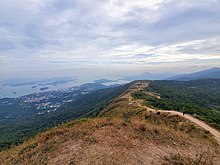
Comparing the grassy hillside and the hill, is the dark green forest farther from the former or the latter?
the grassy hillside

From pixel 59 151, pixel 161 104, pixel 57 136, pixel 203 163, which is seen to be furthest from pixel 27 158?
pixel 161 104

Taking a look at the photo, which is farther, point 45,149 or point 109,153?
point 45,149

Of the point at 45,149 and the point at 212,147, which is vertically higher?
the point at 45,149

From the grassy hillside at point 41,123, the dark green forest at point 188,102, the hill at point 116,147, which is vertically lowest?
the grassy hillside at point 41,123

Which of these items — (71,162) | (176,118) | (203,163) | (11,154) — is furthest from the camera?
(176,118)

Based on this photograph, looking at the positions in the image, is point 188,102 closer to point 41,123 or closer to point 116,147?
point 116,147

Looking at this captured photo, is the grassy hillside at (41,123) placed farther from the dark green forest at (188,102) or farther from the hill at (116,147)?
the hill at (116,147)

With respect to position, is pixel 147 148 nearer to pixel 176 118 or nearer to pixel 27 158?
pixel 27 158

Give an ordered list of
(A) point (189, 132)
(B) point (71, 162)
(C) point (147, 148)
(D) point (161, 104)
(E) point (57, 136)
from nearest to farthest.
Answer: (B) point (71, 162) → (C) point (147, 148) → (E) point (57, 136) → (A) point (189, 132) → (D) point (161, 104)

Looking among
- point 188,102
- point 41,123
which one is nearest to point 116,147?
point 188,102

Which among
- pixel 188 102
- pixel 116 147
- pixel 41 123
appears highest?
pixel 116 147

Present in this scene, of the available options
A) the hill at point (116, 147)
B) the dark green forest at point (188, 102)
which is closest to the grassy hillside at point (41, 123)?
the dark green forest at point (188, 102)
